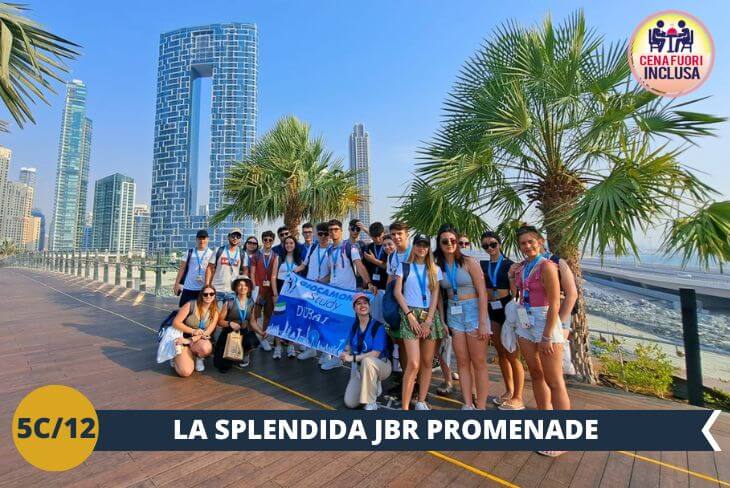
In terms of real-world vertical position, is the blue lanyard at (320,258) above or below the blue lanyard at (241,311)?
above

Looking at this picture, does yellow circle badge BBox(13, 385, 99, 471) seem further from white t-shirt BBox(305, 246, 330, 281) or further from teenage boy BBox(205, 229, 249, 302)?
white t-shirt BBox(305, 246, 330, 281)

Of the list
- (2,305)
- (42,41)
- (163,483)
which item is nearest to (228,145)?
(2,305)

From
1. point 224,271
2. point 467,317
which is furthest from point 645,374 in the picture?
point 224,271

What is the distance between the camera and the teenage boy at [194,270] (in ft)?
16.9

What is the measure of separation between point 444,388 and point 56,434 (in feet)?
11.9

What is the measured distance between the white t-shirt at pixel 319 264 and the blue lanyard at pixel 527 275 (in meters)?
2.68

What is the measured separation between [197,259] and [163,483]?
3.66m

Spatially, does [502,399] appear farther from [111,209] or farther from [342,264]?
[111,209]

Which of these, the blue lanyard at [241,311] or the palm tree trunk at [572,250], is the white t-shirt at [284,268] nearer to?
the blue lanyard at [241,311]

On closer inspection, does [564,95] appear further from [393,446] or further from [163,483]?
[163,483]

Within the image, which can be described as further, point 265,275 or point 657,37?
point 265,275

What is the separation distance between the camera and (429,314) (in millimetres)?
2943

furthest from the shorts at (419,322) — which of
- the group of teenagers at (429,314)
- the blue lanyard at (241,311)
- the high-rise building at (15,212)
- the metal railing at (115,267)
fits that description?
the high-rise building at (15,212)

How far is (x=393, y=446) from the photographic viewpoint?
2.61 m
